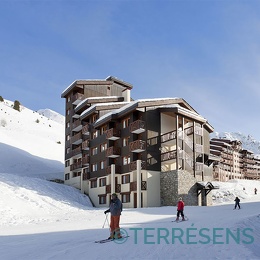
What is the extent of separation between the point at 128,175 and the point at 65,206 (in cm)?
797

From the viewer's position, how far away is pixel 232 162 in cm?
9581

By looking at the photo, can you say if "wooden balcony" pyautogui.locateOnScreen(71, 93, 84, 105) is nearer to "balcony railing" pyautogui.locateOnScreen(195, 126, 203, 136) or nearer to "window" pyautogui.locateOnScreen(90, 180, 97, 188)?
"window" pyautogui.locateOnScreen(90, 180, 97, 188)

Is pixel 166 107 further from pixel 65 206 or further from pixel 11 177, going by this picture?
pixel 11 177

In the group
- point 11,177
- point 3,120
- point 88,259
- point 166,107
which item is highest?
point 3,120

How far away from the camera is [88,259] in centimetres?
924

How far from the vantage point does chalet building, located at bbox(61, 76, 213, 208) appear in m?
36.4

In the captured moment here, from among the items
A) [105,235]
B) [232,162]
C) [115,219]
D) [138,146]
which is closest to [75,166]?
[138,146]

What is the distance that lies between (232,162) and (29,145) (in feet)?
176

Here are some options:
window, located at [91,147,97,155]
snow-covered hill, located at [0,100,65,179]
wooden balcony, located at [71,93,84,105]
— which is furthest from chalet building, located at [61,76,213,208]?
snow-covered hill, located at [0,100,65,179]

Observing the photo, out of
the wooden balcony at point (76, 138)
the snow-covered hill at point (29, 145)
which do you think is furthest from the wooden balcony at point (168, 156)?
the snow-covered hill at point (29, 145)

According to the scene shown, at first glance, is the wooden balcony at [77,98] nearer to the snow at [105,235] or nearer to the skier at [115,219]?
the snow at [105,235]

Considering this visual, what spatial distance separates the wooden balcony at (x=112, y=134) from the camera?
4009 centimetres

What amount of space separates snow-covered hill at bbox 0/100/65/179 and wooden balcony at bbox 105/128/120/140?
2053cm

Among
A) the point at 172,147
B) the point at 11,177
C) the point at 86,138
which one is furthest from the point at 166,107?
the point at 11,177
